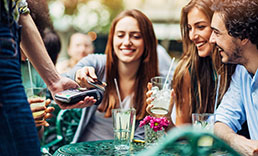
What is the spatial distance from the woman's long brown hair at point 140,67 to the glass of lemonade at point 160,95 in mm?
709

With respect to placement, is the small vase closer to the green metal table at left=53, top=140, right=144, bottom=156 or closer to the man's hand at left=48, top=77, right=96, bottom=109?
the green metal table at left=53, top=140, right=144, bottom=156

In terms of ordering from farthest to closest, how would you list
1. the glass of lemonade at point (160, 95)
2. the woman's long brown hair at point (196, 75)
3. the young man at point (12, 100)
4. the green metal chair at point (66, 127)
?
the green metal chair at point (66, 127)
the woman's long brown hair at point (196, 75)
the glass of lemonade at point (160, 95)
the young man at point (12, 100)

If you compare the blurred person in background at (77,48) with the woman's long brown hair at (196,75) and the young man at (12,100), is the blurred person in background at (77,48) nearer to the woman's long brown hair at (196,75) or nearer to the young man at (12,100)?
the woman's long brown hair at (196,75)

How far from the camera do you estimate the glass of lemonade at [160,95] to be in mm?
2236

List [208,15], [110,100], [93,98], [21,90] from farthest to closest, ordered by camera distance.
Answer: [110,100], [208,15], [93,98], [21,90]

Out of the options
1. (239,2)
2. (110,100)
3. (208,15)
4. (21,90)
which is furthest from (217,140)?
(110,100)

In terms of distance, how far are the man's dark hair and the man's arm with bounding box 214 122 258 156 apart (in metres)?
0.61

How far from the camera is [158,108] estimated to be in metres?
2.29

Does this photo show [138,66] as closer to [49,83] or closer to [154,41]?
[154,41]

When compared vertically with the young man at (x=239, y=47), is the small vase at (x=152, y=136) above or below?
below

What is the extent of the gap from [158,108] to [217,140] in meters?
1.41

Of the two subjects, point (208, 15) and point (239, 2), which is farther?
point (208, 15)

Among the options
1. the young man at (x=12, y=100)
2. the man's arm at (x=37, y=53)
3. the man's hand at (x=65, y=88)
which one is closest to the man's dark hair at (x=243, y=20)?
the man's hand at (x=65, y=88)

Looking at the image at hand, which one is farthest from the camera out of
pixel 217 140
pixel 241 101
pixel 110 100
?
pixel 110 100
